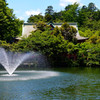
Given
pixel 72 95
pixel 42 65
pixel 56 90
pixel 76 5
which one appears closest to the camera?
pixel 72 95

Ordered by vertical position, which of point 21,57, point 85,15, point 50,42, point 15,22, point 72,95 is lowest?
point 72,95

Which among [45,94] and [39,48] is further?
[39,48]

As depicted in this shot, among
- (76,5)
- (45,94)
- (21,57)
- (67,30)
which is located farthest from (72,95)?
(76,5)

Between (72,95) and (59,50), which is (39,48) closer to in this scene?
(59,50)

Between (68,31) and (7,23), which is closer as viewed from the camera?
(7,23)

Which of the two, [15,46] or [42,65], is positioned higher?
[15,46]

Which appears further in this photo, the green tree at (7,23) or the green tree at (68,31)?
the green tree at (68,31)

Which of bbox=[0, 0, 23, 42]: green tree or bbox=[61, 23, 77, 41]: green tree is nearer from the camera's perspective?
bbox=[0, 0, 23, 42]: green tree

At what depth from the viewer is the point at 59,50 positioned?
111ft

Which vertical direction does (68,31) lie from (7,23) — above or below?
below

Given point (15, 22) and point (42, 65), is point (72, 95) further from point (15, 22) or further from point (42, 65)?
point (15, 22)

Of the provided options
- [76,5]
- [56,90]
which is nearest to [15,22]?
[56,90]

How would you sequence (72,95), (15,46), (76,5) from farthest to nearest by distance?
1. (76,5)
2. (15,46)
3. (72,95)

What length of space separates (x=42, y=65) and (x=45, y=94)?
22433 mm
